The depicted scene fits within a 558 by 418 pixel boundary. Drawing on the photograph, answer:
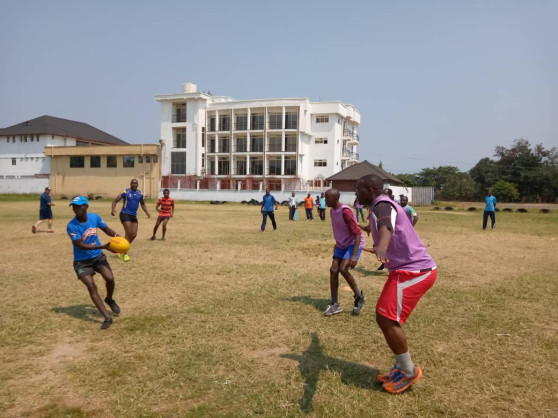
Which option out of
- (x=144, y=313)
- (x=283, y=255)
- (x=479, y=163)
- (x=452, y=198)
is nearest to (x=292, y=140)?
(x=452, y=198)

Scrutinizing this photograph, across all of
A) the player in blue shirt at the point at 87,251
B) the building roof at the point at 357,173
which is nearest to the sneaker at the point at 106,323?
the player in blue shirt at the point at 87,251

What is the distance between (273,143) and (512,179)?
3937cm

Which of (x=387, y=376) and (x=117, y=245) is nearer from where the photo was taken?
(x=387, y=376)

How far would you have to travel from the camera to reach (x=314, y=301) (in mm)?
7234

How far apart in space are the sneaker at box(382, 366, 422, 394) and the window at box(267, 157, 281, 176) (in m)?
54.3

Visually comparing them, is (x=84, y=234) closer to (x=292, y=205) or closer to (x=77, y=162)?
(x=292, y=205)

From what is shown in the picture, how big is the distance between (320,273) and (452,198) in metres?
64.0

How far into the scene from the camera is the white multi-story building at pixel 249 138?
190 feet

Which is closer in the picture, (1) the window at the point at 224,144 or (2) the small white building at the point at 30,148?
(1) the window at the point at 224,144

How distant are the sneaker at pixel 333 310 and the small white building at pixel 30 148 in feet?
215

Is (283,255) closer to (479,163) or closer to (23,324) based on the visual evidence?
(23,324)

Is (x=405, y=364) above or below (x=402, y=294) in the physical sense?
below

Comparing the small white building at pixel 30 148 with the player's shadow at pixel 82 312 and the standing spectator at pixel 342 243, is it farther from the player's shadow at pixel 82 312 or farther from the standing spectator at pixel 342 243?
the standing spectator at pixel 342 243

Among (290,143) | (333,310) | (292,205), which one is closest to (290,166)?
(290,143)
